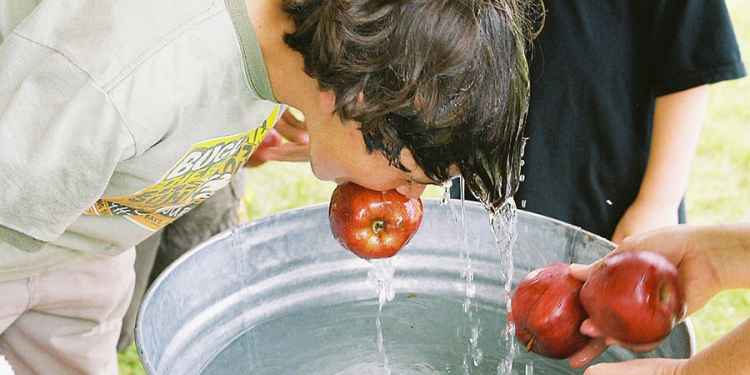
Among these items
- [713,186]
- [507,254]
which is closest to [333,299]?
[507,254]

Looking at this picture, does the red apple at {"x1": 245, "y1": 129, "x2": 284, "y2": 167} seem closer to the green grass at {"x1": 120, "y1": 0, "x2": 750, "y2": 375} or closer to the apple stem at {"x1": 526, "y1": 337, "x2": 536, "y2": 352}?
the apple stem at {"x1": 526, "y1": 337, "x2": 536, "y2": 352}

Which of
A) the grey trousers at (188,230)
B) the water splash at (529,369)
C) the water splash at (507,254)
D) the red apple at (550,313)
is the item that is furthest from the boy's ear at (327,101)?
the grey trousers at (188,230)

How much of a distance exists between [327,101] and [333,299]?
39 centimetres

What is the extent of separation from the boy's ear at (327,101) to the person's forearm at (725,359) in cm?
55

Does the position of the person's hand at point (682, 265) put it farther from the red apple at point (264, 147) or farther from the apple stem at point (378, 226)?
the red apple at point (264, 147)

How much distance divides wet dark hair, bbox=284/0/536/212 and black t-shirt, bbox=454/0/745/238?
51 centimetres

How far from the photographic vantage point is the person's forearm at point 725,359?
3.42ft

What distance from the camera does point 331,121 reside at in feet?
4.00

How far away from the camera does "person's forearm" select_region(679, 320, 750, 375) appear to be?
1042mm

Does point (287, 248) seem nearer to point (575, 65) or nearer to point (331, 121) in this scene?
point (331, 121)

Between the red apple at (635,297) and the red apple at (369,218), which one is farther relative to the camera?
the red apple at (369,218)

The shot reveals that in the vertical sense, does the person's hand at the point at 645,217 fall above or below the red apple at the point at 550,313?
below

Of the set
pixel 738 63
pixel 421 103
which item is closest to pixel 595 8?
pixel 738 63

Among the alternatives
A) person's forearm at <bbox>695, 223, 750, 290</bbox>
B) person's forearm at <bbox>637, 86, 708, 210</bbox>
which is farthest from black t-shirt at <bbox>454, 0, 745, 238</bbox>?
person's forearm at <bbox>695, 223, 750, 290</bbox>
